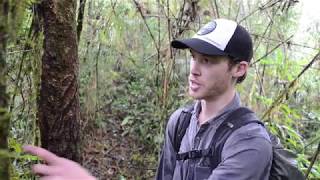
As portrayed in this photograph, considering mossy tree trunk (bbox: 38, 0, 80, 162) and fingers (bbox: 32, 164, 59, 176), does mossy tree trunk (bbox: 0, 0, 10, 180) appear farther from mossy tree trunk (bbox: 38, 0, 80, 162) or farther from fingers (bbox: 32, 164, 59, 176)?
mossy tree trunk (bbox: 38, 0, 80, 162)

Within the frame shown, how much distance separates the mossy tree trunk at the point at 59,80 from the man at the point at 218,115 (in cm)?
45

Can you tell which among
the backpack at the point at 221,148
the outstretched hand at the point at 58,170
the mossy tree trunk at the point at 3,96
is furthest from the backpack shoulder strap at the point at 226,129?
the mossy tree trunk at the point at 3,96

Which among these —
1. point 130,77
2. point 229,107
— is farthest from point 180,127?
point 130,77

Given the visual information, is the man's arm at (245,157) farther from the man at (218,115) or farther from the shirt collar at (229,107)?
the shirt collar at (229,107)

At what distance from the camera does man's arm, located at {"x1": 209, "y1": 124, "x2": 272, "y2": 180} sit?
1.62m

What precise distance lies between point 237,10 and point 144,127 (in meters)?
2.05

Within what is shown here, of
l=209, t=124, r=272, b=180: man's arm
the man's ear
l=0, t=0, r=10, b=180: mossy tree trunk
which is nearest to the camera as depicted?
l=0, t=0, r=10, b=180: mossy tree trunk

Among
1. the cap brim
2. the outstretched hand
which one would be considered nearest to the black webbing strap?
the cap brim

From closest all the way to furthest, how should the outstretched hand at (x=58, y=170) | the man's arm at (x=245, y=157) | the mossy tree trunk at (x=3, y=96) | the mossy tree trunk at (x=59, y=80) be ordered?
the mossy tree trunk at (x=3, y=96), the outstretched hand at (x=58, y=170), the man's arm at (x=245, y=157), the mossy tree trunk at (x=59, y=80)

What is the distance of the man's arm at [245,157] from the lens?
162cm

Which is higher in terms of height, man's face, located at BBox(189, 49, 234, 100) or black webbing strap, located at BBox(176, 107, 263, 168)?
man's face, located at BBox(189, 49, 234, 100)

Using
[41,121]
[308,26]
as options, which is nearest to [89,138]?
Result: [308,26]

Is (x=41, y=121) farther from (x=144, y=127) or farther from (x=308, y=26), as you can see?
(x=308, y=26)

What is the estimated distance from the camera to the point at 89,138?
18.4 feet
